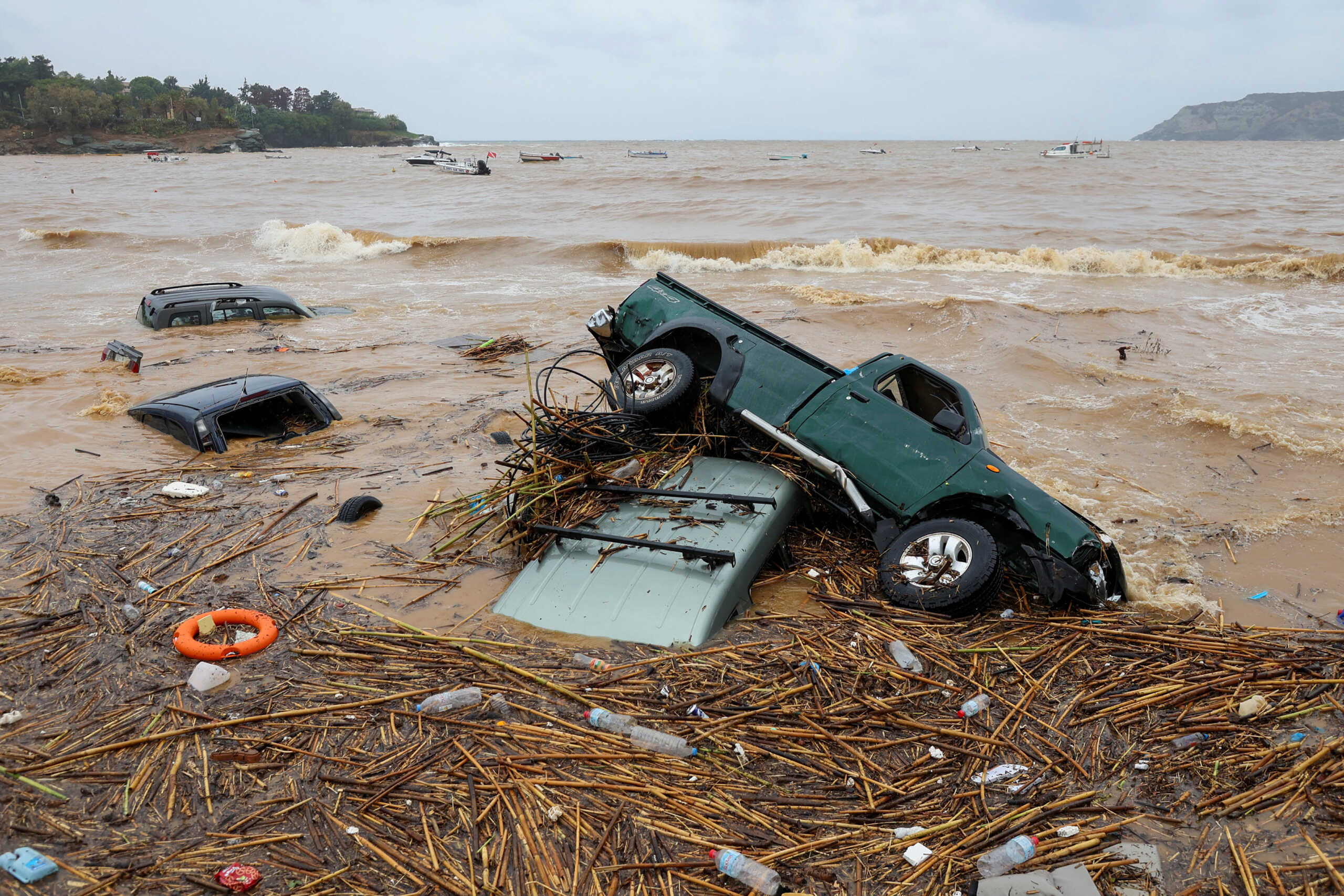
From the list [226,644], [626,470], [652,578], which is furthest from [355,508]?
[652,578]

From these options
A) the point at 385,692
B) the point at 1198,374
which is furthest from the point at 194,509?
the point at 1198,374

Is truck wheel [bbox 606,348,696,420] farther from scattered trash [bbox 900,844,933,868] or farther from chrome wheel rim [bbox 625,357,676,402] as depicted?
scattered trash [bbox 900,844,933,868]

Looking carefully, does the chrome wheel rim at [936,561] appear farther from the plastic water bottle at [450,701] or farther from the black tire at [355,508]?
the black tire at [355,508]

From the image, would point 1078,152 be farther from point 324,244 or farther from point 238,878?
point 238,878

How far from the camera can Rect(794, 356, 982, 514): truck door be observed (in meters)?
5.70

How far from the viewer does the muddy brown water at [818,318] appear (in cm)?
761

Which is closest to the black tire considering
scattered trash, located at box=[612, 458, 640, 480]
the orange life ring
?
the orange life ring

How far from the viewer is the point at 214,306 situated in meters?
14.7

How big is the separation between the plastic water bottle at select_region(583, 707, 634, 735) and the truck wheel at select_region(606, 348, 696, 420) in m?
3.07

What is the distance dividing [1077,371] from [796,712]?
1105 cm

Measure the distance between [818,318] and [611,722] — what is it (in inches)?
561

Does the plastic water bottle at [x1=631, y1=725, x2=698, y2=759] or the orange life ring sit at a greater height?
the orange life ring

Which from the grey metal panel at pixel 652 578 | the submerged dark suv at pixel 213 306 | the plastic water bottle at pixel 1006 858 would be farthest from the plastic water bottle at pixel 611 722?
the submerged dark suv at pixel 213 306

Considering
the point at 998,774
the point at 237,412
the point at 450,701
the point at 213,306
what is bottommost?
the point at 998,774
